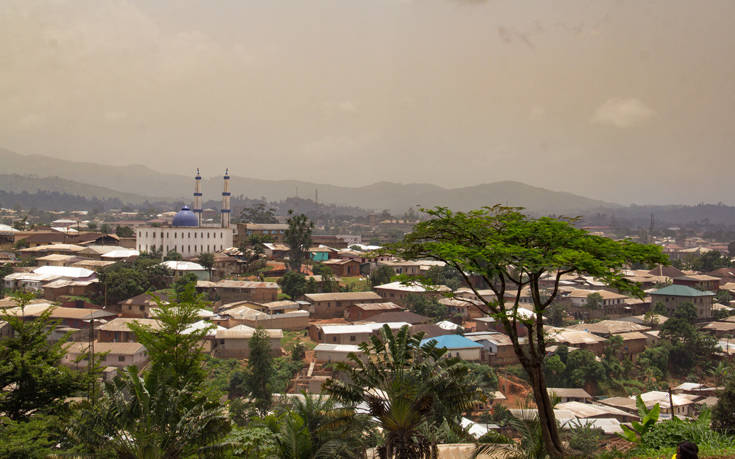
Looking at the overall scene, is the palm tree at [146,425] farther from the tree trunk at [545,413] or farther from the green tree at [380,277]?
the green tree at [380,277]

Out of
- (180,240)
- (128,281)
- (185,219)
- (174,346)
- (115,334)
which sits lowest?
(115,334)

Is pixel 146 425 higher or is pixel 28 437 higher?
pixel 146 425

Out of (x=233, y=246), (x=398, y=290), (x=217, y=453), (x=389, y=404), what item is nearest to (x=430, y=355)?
(x=389, y=404)

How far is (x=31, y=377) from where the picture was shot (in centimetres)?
1177

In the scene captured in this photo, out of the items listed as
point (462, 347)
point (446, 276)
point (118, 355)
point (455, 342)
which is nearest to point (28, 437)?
point (118, 355)

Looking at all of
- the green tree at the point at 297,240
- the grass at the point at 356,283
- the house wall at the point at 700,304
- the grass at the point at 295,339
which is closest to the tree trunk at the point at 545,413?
the grass at the point at 295,339

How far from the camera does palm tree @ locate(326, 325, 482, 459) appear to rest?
9.91m

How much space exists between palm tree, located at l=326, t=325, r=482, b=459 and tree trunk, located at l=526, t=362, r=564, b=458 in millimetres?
1023

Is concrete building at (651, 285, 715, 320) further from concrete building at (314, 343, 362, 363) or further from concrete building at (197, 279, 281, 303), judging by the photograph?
concrete building at (197, 279, 281, 303)

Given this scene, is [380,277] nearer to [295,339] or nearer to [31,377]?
[295,339]

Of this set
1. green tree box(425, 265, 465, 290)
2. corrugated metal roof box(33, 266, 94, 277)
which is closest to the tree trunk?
green tree box(425, 265, 465, 290)

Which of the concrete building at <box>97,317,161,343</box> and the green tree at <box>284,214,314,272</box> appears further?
the green tree at <box>284,214,314,272</box>

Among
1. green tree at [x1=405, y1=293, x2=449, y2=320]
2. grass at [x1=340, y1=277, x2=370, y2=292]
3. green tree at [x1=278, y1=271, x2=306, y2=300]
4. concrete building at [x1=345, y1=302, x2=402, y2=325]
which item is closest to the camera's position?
concrete building at [x1=345, y1=302, x2=402, y2=325]

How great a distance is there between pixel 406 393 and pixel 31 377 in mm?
7624
